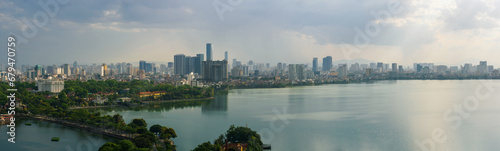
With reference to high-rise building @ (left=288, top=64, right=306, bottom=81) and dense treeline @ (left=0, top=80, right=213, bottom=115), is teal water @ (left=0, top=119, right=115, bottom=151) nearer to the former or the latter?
dense treeline @ (left=0, top=80, right=213, bottom=115)

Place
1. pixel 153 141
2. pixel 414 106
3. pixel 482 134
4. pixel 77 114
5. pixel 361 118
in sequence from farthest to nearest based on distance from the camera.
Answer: pixel 414 106, pixel 361 118, pixel 77 114, pixel 482 134, pixel 153 141

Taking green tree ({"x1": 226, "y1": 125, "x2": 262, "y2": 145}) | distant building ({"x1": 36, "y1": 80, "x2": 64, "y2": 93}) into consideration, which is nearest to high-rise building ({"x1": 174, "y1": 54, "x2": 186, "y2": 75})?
distant building ({"x1": 36, "y1": 80, "x2": 64, "y2": 93})

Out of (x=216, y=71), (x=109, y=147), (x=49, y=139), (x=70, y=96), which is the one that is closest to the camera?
(x=109, y=147)

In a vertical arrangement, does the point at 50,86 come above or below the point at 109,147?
above

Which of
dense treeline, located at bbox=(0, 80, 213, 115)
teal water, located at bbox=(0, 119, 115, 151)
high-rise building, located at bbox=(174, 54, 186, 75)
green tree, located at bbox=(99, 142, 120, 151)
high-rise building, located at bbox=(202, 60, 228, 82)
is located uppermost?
high-rise building, located at bbox=(174, 54, 186, 75)

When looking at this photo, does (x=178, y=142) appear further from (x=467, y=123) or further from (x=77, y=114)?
(x=467, y=123)

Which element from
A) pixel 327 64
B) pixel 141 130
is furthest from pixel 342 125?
pixel 327 64

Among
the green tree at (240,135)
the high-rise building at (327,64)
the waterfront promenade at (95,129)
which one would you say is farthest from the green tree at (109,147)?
the high-rise building at (327,64)

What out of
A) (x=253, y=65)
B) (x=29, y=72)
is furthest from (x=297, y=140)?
(x=253, y=65)

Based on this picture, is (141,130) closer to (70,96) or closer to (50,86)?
(70,96)
